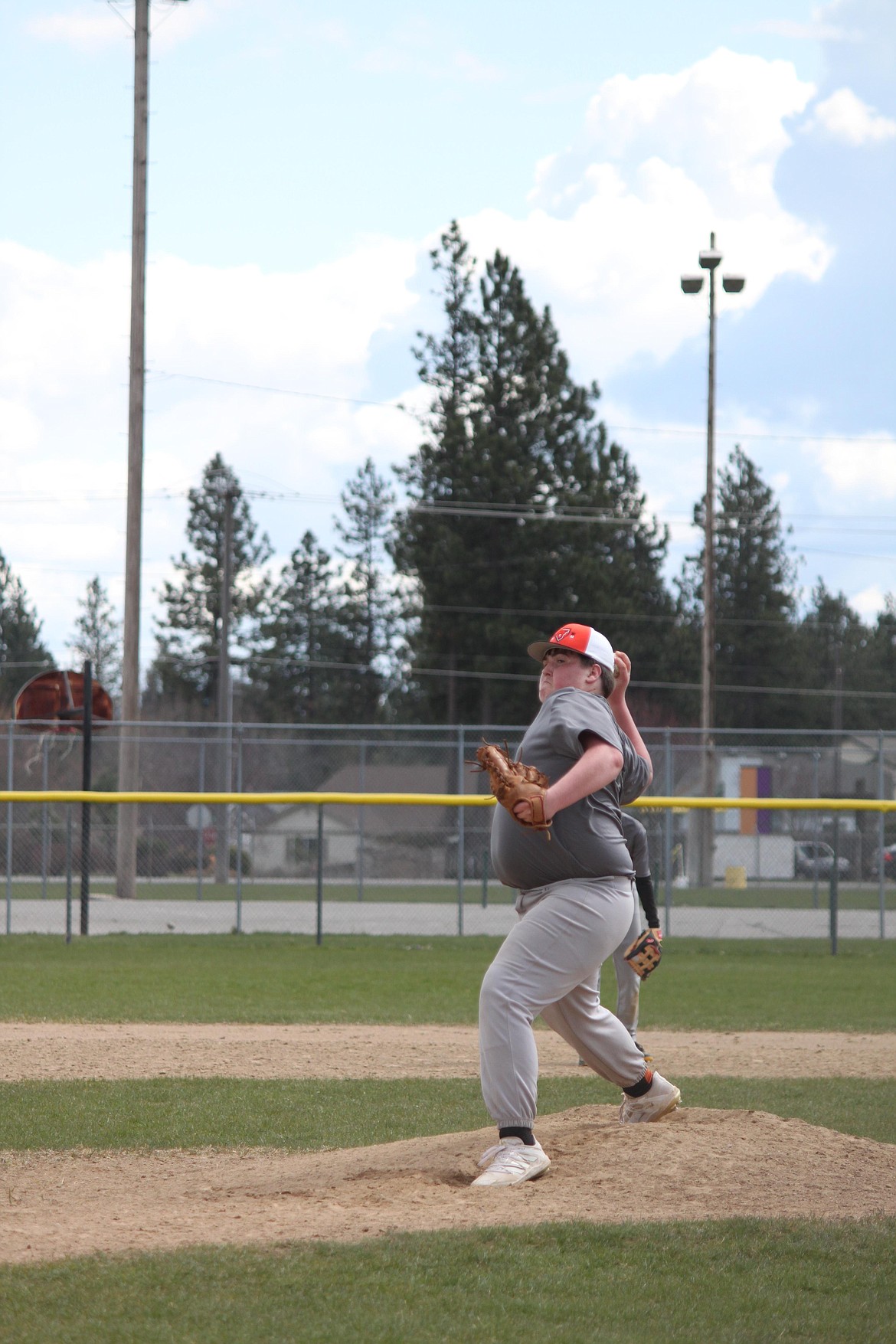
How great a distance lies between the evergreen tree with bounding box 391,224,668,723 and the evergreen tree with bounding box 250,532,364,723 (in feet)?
56.5

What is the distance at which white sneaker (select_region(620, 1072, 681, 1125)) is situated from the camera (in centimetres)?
547

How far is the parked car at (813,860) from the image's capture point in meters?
19.5

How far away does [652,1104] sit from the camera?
5473mm

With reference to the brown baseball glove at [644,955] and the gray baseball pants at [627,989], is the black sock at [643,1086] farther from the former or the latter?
the gray baseball pants at [627,989]

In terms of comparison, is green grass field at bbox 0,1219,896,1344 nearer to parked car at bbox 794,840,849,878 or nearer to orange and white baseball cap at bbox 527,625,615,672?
orange and white baseball cap at bbox 527,625,615,672

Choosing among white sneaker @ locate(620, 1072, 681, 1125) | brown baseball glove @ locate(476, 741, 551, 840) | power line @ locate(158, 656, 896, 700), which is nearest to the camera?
brown baseball glove @ locate(476, 741, 551, 840)

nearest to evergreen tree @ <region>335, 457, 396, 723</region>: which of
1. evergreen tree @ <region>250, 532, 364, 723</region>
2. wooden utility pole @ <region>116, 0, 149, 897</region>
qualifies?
evergreen tree @ <region>250, 532, 364, 723</region>

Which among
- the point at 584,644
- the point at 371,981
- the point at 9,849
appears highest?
the point at 584,644

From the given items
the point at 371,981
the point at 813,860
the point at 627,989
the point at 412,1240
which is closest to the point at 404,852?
the point at 813,860

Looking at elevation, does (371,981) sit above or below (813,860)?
below

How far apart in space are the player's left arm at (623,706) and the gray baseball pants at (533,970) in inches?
22.4

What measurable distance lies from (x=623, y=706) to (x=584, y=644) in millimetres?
469

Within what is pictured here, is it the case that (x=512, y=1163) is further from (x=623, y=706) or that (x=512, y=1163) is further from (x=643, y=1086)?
(x=623, y=706)

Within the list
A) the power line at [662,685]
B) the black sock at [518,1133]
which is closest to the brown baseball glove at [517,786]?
the black sock at [518,1133]
